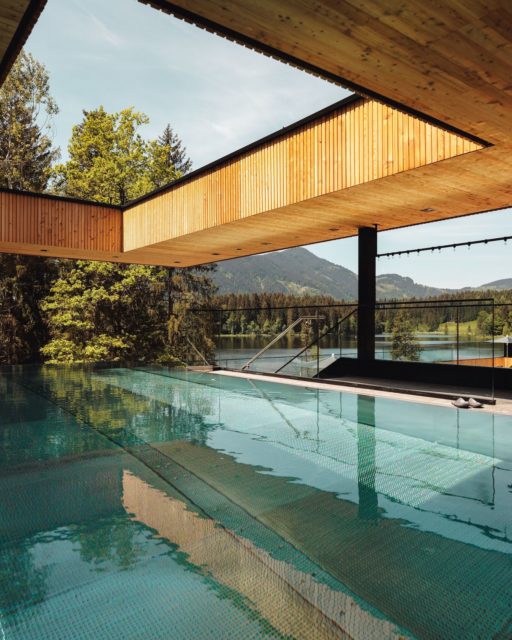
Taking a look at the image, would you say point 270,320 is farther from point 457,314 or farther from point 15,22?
point 15,22

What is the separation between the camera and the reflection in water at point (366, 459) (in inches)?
122

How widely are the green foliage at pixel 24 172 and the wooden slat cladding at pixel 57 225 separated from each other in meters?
7.75

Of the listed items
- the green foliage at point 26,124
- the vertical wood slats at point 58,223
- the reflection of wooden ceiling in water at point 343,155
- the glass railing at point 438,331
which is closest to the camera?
the reflection of wooden ceiling in water at point 343,155

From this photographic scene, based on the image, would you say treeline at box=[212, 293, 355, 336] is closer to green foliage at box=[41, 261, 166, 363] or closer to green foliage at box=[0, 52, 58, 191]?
green foliage at box=[41, 261, 166, 363]

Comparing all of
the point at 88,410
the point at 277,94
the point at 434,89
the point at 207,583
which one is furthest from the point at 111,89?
the point at 207,583

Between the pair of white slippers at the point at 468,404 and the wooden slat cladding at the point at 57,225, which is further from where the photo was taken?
the wooden slat cladding at the point at 57,225

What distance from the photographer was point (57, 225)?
367 inches

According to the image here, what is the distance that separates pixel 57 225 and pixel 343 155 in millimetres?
6347

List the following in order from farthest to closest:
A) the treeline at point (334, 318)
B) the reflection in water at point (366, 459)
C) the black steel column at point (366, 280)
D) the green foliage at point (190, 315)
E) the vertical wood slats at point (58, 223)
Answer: the green foliage at point (190, 315)
the treeline at point (334, 318)
the vertical wood slats at point (58, 223)
the black steel column at point (366, 280)
the reflection in water at point (366, 459)

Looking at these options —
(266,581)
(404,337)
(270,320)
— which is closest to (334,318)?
(270,320)

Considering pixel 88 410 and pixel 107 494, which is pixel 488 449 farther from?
pixel 88 410

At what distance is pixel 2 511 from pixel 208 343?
8941 mm

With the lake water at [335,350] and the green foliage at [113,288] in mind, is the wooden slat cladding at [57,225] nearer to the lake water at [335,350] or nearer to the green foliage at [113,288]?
the lake water at [335,350]

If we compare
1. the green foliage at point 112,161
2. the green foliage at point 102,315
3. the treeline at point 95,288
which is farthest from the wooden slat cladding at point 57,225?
the green foliage at point 112,161
